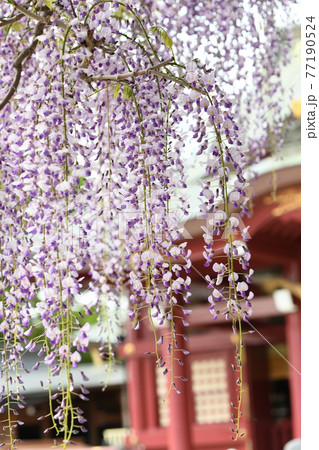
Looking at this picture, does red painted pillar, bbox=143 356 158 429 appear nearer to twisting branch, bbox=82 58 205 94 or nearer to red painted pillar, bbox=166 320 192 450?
red painted pillar, bbox=166 320 192 450

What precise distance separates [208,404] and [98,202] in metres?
4.94

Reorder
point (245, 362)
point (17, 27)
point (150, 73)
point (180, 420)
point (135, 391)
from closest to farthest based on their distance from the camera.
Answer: point (150, 73), point (17, 27), point (180, 420), point (135, 391), point (245, 362)

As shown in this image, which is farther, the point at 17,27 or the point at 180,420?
the point at 180,420

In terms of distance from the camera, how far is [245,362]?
6.58 meters

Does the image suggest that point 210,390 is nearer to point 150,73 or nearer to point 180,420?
point 180,420

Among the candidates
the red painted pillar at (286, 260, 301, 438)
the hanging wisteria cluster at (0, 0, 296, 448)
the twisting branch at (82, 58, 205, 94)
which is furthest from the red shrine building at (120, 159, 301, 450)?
the twisting branch at (82, 58, 205, 94)

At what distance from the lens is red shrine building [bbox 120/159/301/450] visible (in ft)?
15.6

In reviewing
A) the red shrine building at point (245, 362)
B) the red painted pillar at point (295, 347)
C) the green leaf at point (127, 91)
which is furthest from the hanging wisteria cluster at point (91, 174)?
the red painted pillar at point (295, 347)

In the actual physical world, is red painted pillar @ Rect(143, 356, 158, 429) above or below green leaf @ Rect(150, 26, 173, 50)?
below

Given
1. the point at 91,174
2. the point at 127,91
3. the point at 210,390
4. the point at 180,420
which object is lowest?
the point at 180,420

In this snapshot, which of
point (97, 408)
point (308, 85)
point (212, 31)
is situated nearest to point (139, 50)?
point (308, 85)

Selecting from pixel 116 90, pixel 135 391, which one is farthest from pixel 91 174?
pixel 135 391

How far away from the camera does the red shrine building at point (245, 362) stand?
4770mm

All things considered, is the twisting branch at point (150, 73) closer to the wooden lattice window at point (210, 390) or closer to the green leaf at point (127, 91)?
the green leaf at point (127, 91)
